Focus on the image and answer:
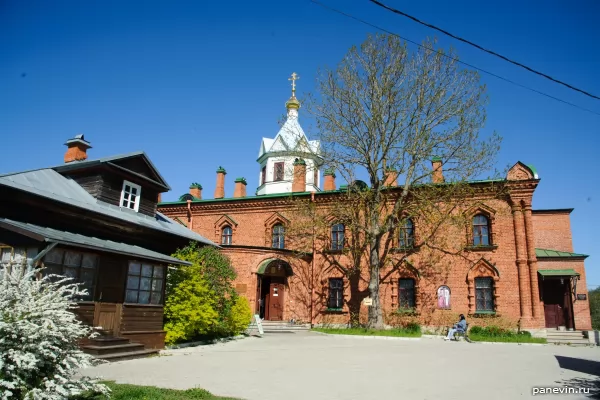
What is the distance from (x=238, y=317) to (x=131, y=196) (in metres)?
6.33

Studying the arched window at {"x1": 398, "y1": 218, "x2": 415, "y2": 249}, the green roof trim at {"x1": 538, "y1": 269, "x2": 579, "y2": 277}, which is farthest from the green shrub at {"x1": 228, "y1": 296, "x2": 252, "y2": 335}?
the green roof trim at {"x1": 538, "y1": 269, "x2": 579, "y2": 277}

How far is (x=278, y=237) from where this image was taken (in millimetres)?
26969

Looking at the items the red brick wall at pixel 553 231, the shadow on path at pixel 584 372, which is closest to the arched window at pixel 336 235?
the red brick wall at pixel 553 231

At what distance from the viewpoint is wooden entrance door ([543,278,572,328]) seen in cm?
2583

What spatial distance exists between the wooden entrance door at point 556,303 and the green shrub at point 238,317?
18.8m

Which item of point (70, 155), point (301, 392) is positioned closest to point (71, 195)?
point (70, 155)

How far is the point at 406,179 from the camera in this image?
73.3 feet

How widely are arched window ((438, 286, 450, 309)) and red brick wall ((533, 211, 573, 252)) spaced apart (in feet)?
31.7

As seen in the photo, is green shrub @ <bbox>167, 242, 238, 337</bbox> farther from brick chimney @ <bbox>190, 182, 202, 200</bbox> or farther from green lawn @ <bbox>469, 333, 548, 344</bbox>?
brick chimney @ <bbox>190, 182, 202, 200</bbox>

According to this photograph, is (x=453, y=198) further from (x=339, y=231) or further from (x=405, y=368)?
(x=405, y=368)

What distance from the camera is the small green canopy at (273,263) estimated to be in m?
23.7

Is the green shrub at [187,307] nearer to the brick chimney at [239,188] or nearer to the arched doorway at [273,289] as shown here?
the arched doorway at [273,289]

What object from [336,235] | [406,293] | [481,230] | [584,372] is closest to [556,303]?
[481,230]

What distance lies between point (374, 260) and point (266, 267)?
5845 mm
